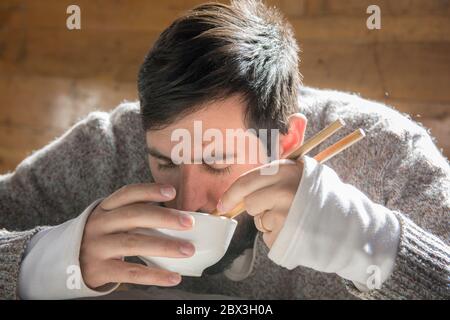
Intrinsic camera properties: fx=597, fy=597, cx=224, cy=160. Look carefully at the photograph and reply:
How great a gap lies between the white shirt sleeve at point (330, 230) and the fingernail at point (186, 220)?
105 mm

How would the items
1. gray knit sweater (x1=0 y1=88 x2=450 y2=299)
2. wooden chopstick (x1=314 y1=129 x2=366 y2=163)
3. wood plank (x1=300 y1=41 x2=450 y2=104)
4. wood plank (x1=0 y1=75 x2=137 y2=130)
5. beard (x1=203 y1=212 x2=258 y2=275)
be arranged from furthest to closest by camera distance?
1. wood plank (x1=0 y1=75 x2=137 y2=130)
2. wood plank (x1=300 y1=41 x2=450 y2=104)
3. beard (x1=203 y1=212 x2=258 y2=275)
4. gray knit sweater (x1=0 y1=88 x2=450 y2=299)
5. wooden chopstick (x1=314 y1=129 x2=366 y2=163)

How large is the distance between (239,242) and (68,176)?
382 mm

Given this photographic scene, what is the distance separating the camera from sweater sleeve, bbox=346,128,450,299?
0.77m

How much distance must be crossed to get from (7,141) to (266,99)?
145 cm

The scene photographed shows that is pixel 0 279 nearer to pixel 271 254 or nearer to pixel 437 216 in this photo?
pixel 271 254

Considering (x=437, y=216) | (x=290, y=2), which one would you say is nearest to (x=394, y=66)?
(x=290, y=2)

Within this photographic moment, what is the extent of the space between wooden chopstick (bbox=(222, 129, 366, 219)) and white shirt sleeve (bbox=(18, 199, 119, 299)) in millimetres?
213

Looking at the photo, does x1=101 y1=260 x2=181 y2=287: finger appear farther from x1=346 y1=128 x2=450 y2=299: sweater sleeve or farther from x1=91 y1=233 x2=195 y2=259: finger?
x1=346 y1=128 x2=450 y2=299: sweater sleeve

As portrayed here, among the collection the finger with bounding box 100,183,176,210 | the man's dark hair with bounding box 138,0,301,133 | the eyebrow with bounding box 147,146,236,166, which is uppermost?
the man's dark hair with bounding box 138,0,301,133

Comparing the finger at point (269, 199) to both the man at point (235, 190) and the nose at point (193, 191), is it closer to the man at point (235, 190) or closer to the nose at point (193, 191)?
the man at point (235, 190)

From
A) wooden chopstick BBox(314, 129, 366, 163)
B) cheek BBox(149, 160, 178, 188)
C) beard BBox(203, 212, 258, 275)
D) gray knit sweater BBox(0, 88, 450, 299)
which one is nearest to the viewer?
wooden chopstick BBox(314, 129, 366, 163)

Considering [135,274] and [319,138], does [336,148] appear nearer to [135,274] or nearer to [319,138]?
[319,138]

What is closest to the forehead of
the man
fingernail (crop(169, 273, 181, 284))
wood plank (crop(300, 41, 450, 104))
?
the man

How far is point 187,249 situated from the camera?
72 centimetres
